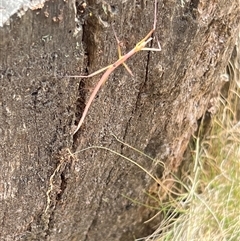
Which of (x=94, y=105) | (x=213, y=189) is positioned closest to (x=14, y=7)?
(x=94, y=105)

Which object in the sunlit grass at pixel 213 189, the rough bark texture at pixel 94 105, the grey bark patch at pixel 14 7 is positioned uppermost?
the grey bark patch at pixel 14 7

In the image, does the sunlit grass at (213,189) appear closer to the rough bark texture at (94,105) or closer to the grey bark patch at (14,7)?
the rough bark texture at (94,105)

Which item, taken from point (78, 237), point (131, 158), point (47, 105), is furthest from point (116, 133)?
point (78, 237)

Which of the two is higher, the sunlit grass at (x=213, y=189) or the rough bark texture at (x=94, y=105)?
the rough bark texture at (x=94, y=105)

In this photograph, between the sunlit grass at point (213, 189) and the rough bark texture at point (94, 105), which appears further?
the sunlit grass at point (213, 189)

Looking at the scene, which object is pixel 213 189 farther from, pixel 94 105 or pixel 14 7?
pixel 14 7

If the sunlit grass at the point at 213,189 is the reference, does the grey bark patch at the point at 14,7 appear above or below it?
above

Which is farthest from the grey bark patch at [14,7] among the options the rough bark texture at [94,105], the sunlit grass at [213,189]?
the sunlit grass at [213,189]

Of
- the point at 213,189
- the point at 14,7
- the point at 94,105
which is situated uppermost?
the point at 14,7

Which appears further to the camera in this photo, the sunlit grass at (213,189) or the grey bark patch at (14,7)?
the sunlit grass at (213,189)
